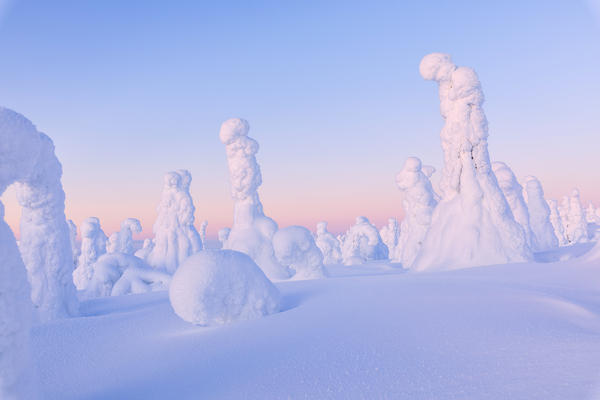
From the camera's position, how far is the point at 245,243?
16562 millimetres

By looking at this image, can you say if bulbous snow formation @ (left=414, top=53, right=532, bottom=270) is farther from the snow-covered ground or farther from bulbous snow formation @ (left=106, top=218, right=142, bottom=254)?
bulbous snow formation @ (left=106, top=218, right=142, bottom=254)

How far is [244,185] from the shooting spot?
17609 millimetres

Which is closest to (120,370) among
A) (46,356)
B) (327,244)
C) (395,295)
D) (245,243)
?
(46,356)

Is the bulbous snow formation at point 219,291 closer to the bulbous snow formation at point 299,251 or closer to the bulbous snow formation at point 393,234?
the bulbous snow formation at point 299,251

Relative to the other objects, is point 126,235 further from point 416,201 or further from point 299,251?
point 299,251

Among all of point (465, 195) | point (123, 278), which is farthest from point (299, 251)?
point (123, 278)

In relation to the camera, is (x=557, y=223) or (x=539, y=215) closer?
(x=539, y=215)

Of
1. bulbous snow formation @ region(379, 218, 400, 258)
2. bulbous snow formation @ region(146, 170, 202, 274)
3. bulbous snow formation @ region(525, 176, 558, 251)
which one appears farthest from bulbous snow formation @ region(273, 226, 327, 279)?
bulbous snow formation @ region(379, 218, 400, 258)

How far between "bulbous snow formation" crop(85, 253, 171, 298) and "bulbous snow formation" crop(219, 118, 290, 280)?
2971 millimetres

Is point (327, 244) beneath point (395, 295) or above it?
beneath

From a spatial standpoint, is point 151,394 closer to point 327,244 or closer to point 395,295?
point 395,295

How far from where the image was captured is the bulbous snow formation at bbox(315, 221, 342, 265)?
39.2 m

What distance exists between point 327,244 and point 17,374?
38.1 m

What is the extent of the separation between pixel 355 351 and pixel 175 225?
18.8 m
